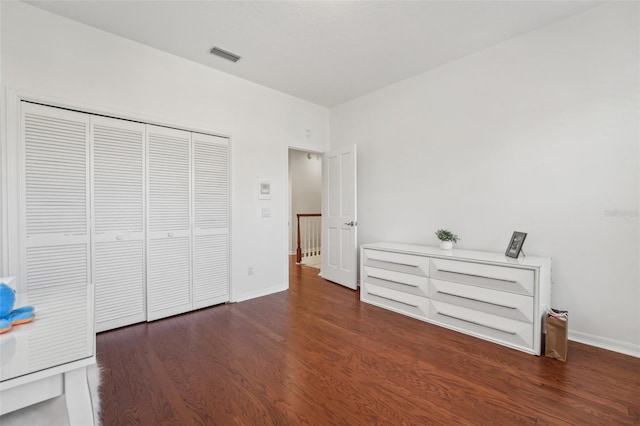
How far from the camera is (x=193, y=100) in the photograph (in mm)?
3172

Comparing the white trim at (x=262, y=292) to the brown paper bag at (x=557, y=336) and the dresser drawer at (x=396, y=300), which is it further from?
the brown paper bag at (x=557, y=336)

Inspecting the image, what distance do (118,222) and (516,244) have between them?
146 inches

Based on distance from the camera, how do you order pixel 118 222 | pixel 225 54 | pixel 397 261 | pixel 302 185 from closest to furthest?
pixel 118 222 → pixel 225 54 → pixel 397 261 → pixel 302 185

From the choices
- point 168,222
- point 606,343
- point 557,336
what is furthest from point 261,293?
point 606,343

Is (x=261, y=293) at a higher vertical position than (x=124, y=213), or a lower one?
lower

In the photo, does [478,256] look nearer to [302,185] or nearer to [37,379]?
[37,379]

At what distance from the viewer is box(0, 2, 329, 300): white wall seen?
7.61 feet

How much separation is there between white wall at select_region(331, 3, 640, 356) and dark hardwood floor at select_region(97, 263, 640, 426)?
2.07ft

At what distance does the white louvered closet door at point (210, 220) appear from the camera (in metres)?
3.24

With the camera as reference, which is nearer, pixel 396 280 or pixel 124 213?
pixel 124 213

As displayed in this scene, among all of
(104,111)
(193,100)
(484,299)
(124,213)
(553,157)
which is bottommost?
(484,299)

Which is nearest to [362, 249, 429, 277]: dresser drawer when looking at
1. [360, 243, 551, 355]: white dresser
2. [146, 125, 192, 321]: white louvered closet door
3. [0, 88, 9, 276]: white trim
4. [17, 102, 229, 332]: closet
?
[360, 243, 551, 355]: white dresser

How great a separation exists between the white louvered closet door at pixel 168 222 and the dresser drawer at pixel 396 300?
2078 mm

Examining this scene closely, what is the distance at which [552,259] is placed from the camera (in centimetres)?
258
